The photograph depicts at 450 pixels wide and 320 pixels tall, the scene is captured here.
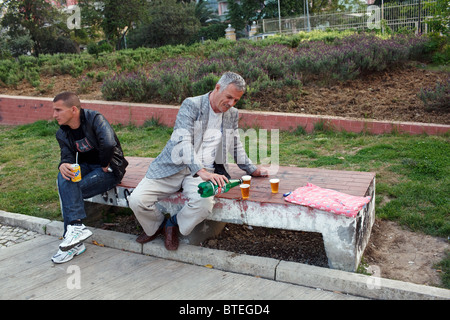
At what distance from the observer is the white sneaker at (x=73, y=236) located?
11.8ft

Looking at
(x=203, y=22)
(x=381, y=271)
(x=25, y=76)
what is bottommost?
(x=381, y=271)

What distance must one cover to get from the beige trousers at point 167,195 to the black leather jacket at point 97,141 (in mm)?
502

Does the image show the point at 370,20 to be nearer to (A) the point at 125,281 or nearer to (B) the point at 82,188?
(B) the point at 82,188

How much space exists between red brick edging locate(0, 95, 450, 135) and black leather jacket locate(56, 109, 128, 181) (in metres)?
3.86

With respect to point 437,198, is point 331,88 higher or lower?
higher

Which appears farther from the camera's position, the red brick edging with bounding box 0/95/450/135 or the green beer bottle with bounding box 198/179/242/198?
the red brick edging with bounding box 0/95/450/135

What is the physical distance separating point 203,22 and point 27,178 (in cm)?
4526

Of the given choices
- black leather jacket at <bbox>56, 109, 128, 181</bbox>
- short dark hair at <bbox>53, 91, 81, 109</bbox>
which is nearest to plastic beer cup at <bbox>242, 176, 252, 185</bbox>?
black leather jacket at <bbox>56, 109, 128, 181</bbox>

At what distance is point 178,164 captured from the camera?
3609 mm

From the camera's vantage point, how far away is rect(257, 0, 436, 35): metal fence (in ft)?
60.8

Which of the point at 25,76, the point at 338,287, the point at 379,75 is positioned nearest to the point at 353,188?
the point at 338,287

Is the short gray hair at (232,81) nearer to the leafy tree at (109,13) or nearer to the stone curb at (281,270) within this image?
the stone curb at (281,270)

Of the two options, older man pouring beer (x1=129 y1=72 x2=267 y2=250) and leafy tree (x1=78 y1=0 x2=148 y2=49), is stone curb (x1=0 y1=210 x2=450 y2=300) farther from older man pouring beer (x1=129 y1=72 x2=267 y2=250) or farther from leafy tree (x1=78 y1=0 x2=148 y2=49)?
leafy tree (x1=78 y1=0 x2=148 y2=49)
